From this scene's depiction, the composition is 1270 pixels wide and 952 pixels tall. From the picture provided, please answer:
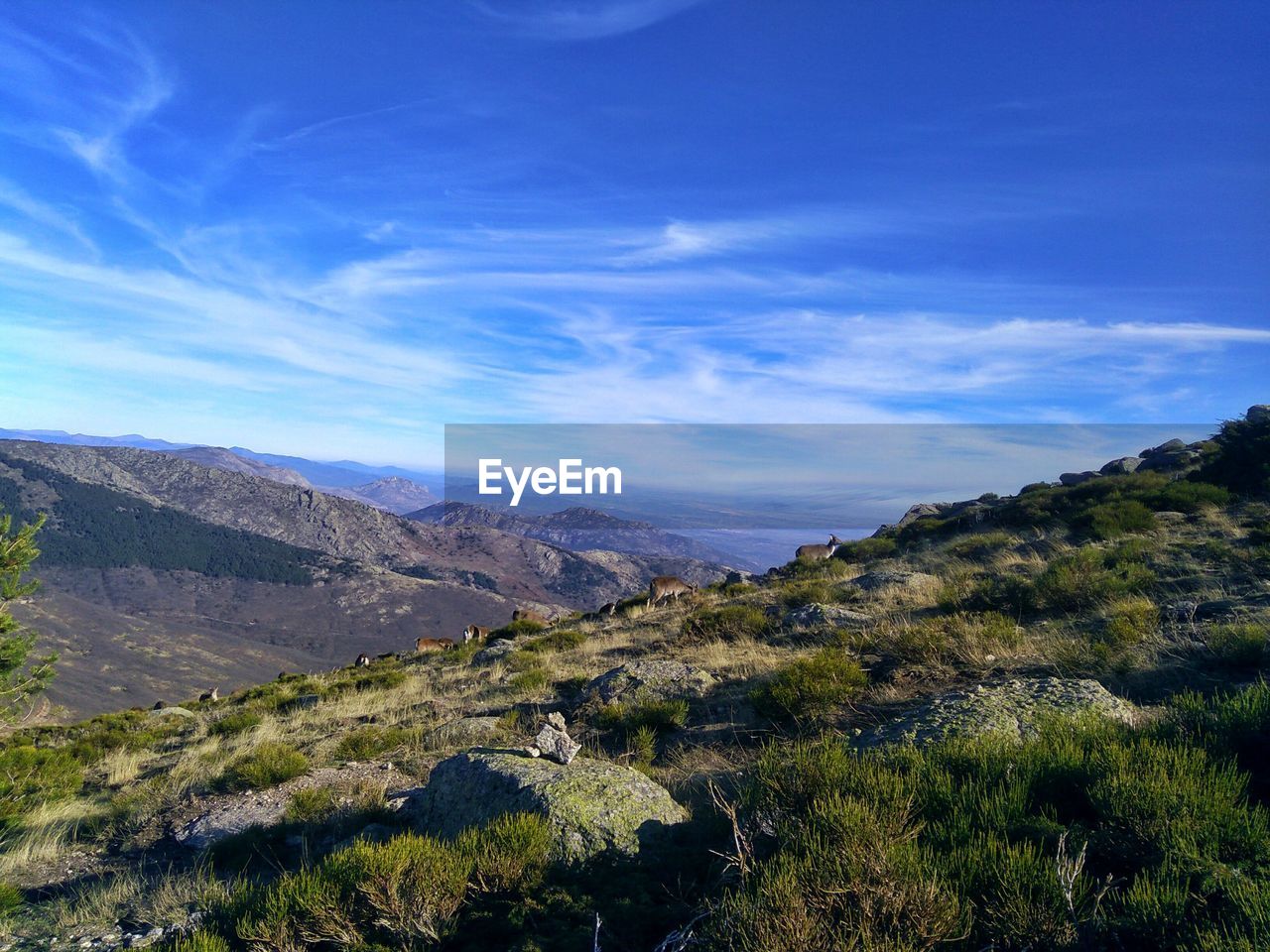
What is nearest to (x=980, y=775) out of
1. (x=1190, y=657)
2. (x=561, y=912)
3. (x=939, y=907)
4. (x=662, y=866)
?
(x=939, y=907)

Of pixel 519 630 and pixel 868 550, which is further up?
pixel 868 550

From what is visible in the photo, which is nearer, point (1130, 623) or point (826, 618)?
point (1130, 623)

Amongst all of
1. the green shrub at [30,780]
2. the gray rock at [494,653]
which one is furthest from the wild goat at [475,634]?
the green shrub at [30,780]

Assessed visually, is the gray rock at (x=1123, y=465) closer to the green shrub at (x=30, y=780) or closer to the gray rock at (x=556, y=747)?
the gray rock at (x=556, y=747)

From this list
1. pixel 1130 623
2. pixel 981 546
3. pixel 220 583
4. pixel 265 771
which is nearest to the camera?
pixel 1130 623

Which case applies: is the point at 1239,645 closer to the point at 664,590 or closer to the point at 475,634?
the point at 664,590

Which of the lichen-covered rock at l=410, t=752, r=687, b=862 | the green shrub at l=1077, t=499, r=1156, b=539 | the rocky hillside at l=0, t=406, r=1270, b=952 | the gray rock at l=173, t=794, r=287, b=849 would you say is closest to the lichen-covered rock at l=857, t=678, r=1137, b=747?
the rocky hillside at l=0, t=406, r=1270, b=952

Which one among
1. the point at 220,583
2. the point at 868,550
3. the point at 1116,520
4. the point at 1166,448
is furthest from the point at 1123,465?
the point at 220,583
